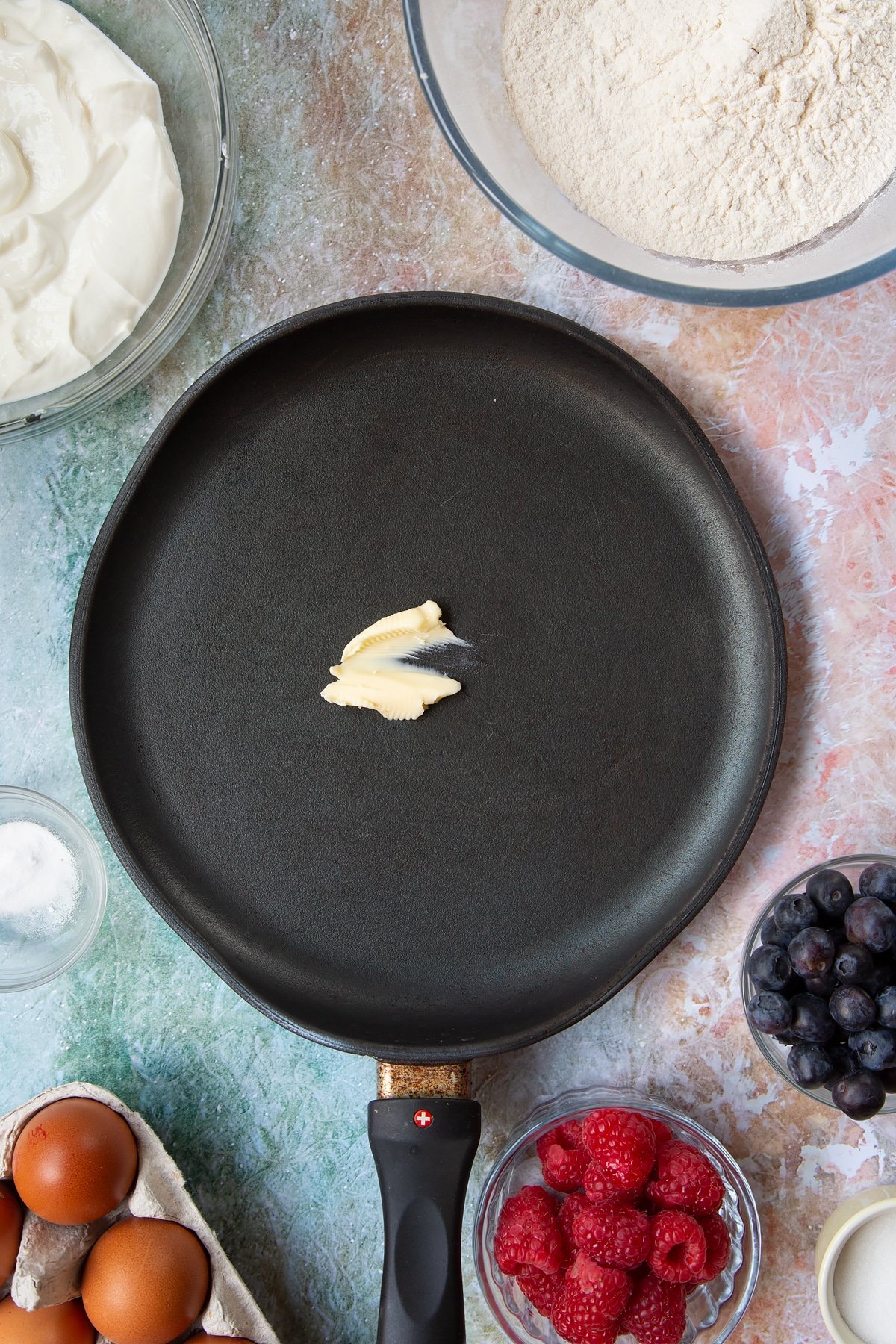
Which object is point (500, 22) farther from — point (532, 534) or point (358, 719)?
point (358, 719)

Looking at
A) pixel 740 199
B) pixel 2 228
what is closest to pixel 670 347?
pixel 740 199

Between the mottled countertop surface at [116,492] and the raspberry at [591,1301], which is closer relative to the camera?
the raspberry at [591,1301]

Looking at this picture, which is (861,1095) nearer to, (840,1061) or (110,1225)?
(840,1061)

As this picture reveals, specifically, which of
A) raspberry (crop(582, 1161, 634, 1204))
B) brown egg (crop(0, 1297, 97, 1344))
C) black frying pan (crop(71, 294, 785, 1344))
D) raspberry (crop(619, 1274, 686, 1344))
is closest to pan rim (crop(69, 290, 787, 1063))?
black frying pan (crop(71, 294, 785, 1344))

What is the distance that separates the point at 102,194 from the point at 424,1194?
0.89m

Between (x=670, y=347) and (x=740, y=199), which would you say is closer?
(x=740, y=199)

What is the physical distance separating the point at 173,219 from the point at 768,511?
59 centimetres

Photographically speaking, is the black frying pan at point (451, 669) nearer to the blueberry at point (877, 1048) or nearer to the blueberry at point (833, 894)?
the blueberry at point (833, 894)

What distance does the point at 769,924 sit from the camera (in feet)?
2.68

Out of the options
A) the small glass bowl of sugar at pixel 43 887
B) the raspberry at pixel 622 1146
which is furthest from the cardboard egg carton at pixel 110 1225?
the raspberry at pixel 622 1146

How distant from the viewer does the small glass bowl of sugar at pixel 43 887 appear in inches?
36.1

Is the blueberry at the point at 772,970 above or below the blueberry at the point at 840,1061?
above

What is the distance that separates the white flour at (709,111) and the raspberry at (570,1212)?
2.58ft

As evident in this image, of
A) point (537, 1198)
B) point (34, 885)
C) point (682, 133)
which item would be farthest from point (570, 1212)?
point (682, 133)
